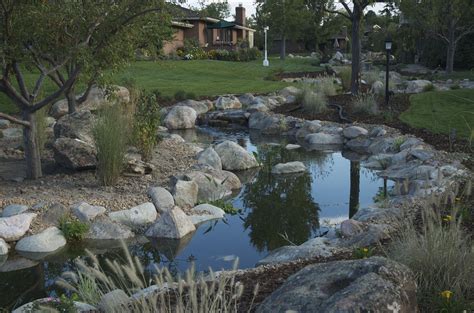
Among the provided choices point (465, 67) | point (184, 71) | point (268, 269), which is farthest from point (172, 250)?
point (465, 67)

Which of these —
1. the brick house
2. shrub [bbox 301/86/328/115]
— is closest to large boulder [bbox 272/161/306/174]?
shrub [bbox 301/86/328/115]

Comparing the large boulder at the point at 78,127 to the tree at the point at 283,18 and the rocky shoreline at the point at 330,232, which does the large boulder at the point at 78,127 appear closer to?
the rocky shoreline at the point at 330,232

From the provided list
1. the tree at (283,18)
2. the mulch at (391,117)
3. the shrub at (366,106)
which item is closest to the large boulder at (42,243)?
the mulch at (391,117)

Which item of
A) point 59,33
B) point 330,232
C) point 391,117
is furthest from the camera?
point 391,117

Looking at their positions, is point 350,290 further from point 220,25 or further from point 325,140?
point 220,25

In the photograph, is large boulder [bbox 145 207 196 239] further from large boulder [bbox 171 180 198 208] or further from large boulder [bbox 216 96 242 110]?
large boulder [bbox 216 96 242 110]

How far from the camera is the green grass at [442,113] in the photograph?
12.4m

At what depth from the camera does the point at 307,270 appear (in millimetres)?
3430

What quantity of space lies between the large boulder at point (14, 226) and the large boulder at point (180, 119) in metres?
9.44

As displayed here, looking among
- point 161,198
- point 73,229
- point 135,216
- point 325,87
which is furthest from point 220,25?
point 73,229

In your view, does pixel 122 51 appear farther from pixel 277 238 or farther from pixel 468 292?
pixel 468 292

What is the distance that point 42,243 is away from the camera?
6.55 m

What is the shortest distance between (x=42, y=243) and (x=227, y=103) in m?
12.6

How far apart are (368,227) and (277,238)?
1677 mm
